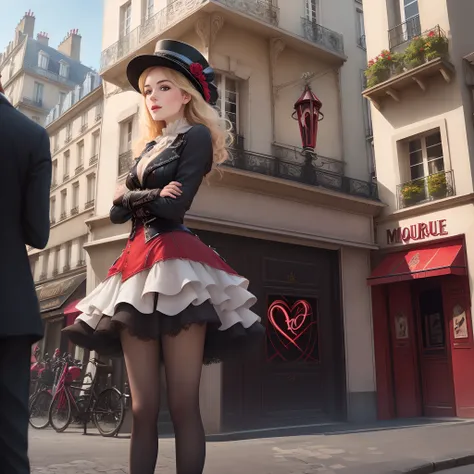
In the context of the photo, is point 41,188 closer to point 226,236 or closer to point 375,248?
point 226,236

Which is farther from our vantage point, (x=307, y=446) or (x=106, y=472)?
(x=307, y=446)

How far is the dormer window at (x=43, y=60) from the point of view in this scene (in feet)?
122

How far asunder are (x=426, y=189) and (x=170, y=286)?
10.1m

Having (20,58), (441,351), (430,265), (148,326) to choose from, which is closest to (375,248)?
(430,265)

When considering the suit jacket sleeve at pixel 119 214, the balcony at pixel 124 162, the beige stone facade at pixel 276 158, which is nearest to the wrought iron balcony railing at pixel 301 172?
the beige stone facade at pixel 276 158

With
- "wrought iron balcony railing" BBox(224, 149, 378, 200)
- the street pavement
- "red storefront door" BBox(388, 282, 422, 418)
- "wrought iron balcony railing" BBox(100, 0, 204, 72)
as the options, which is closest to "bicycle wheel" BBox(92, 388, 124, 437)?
the street pavement

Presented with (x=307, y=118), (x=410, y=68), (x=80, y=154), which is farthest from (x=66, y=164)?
(x=410, y=68)

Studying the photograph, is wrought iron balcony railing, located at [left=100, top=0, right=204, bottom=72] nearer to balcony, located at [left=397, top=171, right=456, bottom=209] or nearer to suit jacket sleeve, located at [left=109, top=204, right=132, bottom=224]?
balcony, located at [left=397, top=171, right=456, bottom=209]

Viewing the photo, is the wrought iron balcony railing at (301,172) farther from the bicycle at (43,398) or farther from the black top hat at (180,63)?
the black top hat at (180,63)

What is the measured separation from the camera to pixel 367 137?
1373 cm

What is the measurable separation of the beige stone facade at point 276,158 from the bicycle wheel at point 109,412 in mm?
1441

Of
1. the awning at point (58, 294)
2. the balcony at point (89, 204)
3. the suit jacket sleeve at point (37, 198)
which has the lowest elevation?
the suit jacket sleeve at point (37, 198)

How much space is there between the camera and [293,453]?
241 inches

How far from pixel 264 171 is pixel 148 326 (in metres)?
8.81
